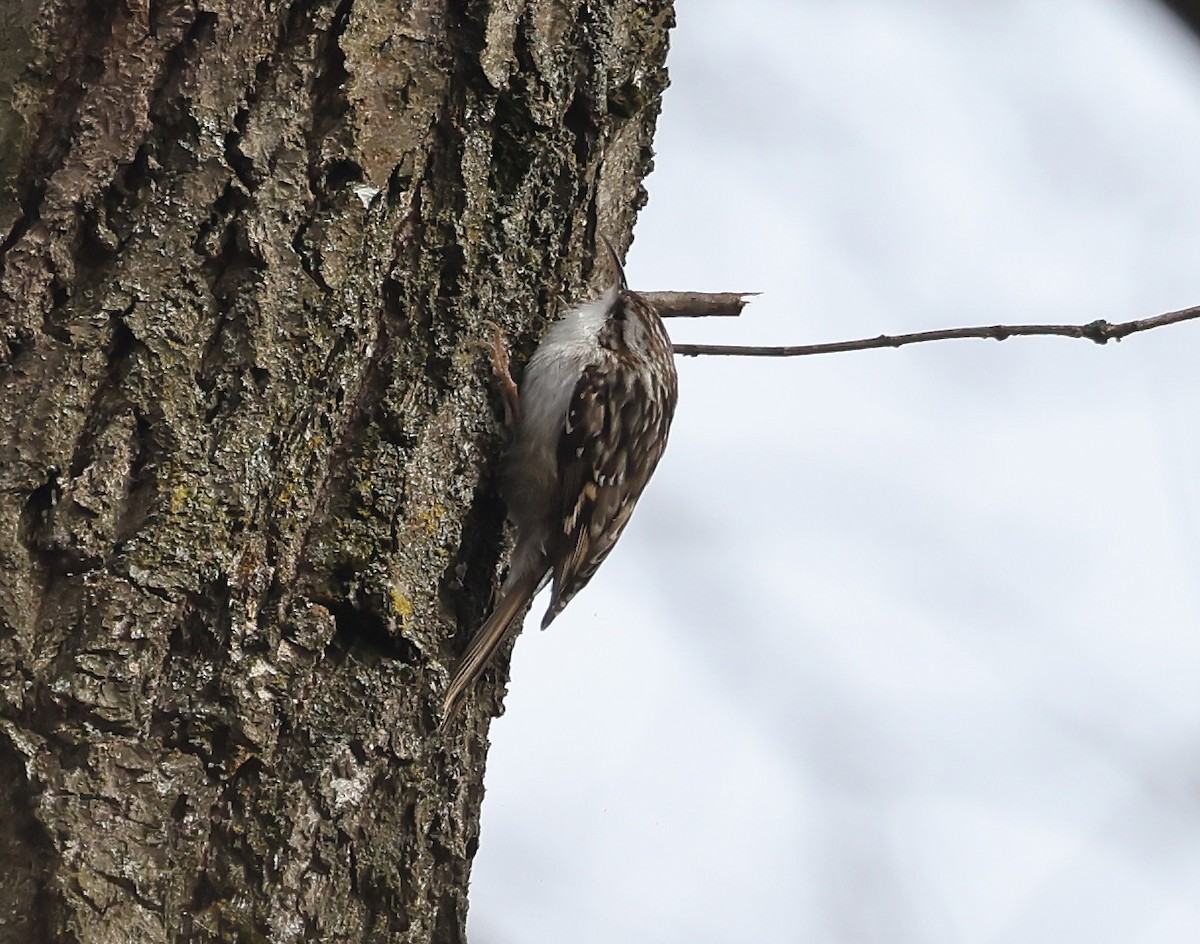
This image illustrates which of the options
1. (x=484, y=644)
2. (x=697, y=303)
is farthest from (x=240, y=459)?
(x=697, y=303)

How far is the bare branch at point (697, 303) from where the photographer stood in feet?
7.35

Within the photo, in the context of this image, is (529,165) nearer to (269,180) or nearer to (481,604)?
(269,180)

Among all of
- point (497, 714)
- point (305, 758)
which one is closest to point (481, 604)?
point (497, 714)

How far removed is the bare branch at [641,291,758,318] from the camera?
2240 mm

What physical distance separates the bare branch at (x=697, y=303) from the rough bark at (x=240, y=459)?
45 cm

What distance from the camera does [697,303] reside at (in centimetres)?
227

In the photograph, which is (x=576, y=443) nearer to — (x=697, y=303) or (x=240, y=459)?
(x=697, y=303)

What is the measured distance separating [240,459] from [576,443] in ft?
3.82

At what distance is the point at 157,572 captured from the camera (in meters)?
1.48

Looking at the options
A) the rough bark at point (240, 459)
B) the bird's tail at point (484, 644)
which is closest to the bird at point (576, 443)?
the bird's tail at point (484, 644)

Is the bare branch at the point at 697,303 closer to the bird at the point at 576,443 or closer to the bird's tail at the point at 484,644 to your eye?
the bird at the point at 576,443

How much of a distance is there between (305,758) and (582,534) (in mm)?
1102

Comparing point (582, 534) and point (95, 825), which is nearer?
point (95, 825)

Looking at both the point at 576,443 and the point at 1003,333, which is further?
Answer: the point at 576,443
